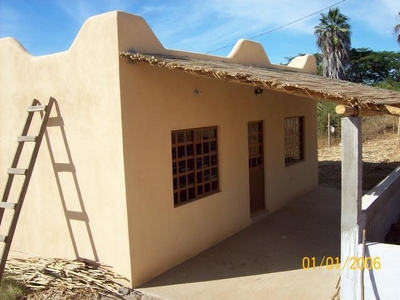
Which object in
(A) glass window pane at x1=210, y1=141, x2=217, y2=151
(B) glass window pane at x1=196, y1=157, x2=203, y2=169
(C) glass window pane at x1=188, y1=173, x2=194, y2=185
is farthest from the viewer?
(A) glass window pane at x1=210, y1=141, x2=217, y2=151

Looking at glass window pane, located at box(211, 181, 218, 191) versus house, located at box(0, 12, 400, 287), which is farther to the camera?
glass window pane, located at box(211, 181, 218, 191)

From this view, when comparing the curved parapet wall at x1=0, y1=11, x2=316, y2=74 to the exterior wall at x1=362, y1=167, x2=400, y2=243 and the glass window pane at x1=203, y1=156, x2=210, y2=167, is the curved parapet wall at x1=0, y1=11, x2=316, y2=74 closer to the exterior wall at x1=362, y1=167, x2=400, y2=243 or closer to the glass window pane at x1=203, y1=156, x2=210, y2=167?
the glass window pane at x1=203, y1=156, x2=210, y2=167

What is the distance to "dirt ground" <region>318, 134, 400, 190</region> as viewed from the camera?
13266mm

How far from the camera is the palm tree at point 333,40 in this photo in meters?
32.8

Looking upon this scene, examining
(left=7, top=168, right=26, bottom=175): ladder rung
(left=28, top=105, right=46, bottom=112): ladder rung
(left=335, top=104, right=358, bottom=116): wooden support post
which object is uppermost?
(left=28, top=105, right=46, bottom=112): ladder rung

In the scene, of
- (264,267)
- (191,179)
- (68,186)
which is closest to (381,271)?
(264,267)

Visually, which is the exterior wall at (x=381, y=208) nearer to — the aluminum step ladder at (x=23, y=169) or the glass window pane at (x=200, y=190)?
the glass window pane at (x=200, y=190)

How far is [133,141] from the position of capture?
18.6 feet

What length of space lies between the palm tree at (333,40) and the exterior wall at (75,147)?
30.4 m

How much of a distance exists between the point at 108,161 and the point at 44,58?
7.11 feet

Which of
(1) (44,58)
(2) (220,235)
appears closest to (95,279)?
(2) (220,235)

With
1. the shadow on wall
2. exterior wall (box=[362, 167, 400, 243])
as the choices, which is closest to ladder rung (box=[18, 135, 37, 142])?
the shadow on wall

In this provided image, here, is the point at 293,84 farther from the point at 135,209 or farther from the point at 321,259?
the point at 321,259

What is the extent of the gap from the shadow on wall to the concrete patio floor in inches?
50.2
